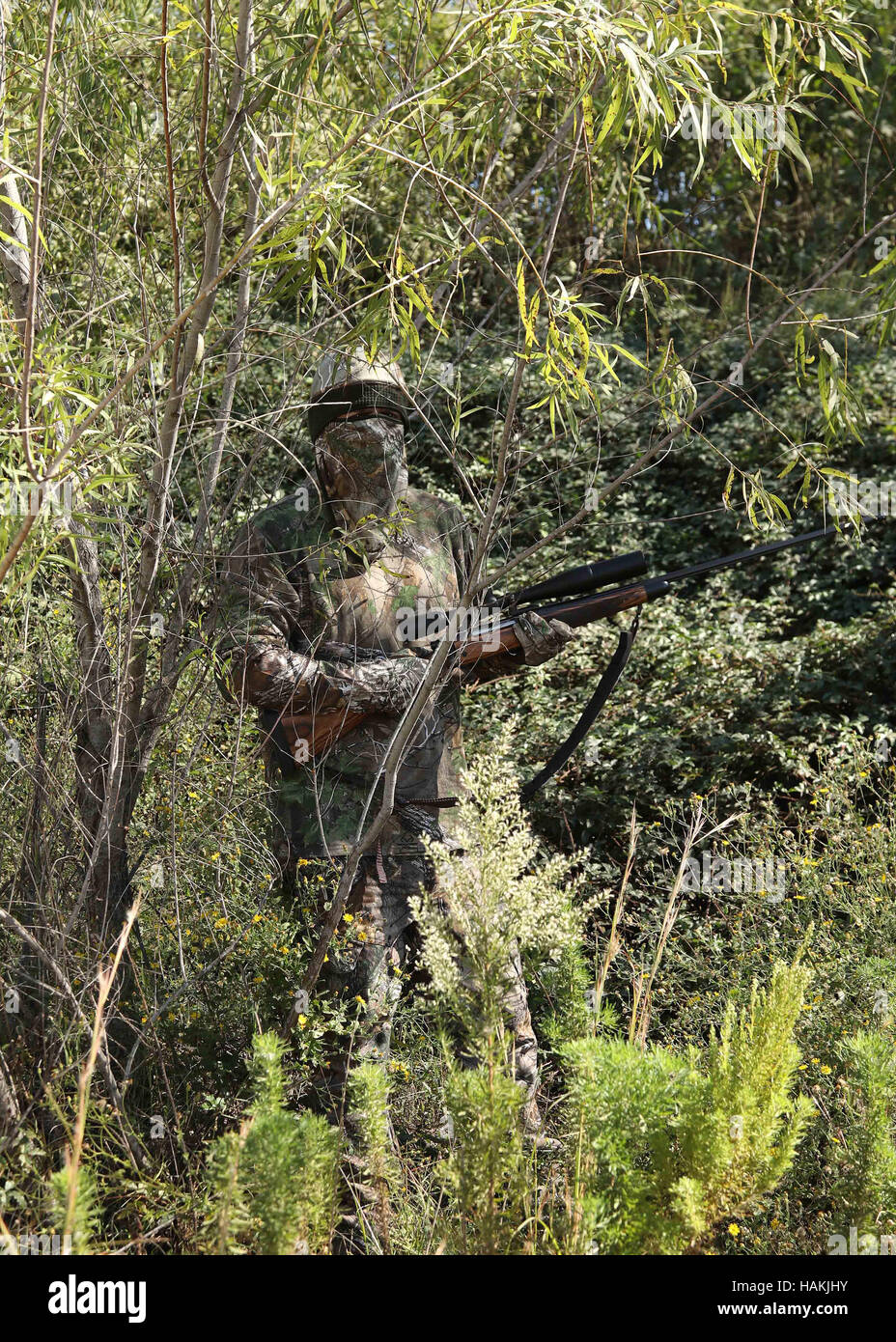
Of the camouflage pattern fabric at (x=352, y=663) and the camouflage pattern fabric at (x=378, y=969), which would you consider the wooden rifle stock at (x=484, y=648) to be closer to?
the camouflage pattern fabric at (x=352, y=663)

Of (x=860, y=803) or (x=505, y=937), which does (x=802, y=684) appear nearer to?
(x=860, y=803)

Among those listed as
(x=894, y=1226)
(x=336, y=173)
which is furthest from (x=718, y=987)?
(x=336, y=173)

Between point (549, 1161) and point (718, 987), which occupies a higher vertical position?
point (718, 987)

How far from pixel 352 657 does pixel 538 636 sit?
56 cm

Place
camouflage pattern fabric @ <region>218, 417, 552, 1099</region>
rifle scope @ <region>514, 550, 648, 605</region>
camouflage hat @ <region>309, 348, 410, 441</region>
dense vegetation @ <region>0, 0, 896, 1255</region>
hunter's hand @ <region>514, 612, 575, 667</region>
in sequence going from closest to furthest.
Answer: dense vegetation @ <region>0, 0, 896, 1255</region> → camouflage pattern fabric @ <region>218, 417, 552, 1099</region> → camouflage hat @ <region>309, 348, 410, 441</region> → hunter's hand @ <region>514, 612, 575, 667</region> → rifle scope @ <region>514, 550, 648, 605</region>

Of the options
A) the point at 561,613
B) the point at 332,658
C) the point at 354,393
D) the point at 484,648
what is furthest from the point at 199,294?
the point at 561,613

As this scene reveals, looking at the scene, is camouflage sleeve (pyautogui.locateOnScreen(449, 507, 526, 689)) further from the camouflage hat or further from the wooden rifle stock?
the camouflage hat

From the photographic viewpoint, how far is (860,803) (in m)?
5.66

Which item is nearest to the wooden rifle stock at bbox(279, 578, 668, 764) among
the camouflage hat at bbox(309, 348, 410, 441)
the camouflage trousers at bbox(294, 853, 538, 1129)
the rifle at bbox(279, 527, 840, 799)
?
the rifle at bbox(279, 527, 840, 799)

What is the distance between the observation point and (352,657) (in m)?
3.60

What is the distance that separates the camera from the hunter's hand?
12.1ft

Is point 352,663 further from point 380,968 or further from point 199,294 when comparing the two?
point 199,294

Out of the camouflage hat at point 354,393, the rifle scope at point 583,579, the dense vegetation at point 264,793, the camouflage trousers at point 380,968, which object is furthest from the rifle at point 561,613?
the camouflage hat at point 354,393
